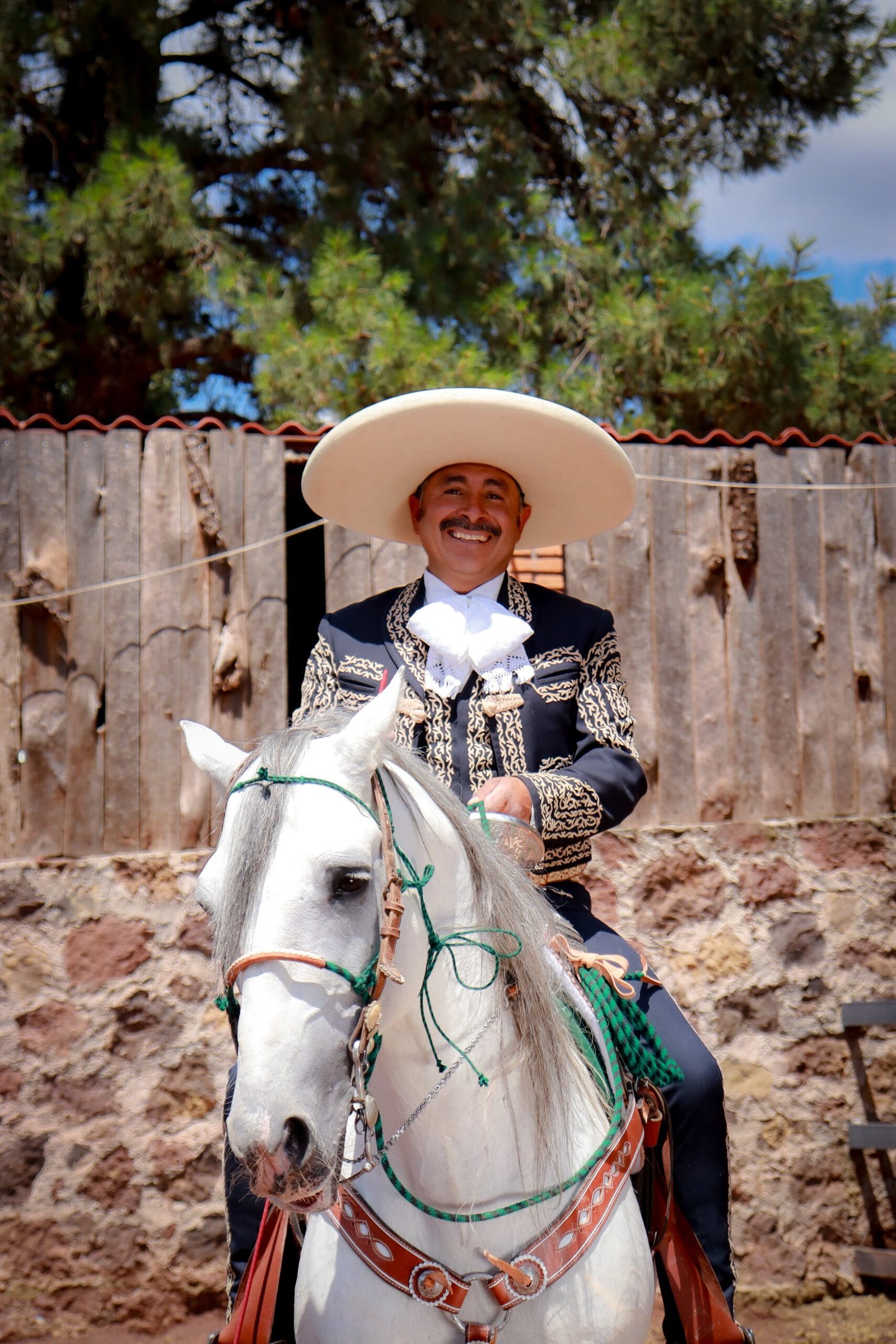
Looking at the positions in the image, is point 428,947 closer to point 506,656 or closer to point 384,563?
point 506,656

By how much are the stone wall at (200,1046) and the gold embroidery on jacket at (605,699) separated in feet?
6.85

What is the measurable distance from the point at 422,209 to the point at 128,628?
164 inches

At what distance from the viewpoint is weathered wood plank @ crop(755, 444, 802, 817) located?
16.5ft

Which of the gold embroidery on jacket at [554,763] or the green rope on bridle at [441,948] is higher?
the gold embroidery on jacket at [554,763]

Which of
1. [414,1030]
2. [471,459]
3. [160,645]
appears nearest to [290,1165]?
[414,1030]

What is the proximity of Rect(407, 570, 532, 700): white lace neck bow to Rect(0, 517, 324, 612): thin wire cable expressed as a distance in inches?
A: 80.0

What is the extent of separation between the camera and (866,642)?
204 inches

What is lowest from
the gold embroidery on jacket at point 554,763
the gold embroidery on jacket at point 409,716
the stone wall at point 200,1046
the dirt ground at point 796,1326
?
the dirt ground at point 796,1326

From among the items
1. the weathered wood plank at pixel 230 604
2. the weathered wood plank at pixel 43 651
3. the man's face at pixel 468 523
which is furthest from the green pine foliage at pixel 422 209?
the man's face at pixel 468 523

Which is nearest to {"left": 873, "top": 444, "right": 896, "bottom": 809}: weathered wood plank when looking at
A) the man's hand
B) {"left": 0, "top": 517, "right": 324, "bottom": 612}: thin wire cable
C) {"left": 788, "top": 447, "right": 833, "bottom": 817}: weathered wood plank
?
{"left": 788, "top": 447, "right": 833, "bottom": 817}: weathered wood plank

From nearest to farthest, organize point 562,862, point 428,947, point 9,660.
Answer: point 428,947 < point 562,862 < point 9,660

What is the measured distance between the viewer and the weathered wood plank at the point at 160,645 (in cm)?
465

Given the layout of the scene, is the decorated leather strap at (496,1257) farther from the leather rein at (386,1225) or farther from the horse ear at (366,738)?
the horse ear at (366,738)

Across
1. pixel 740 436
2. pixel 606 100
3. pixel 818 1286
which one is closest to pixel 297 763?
pixel 818 1286
